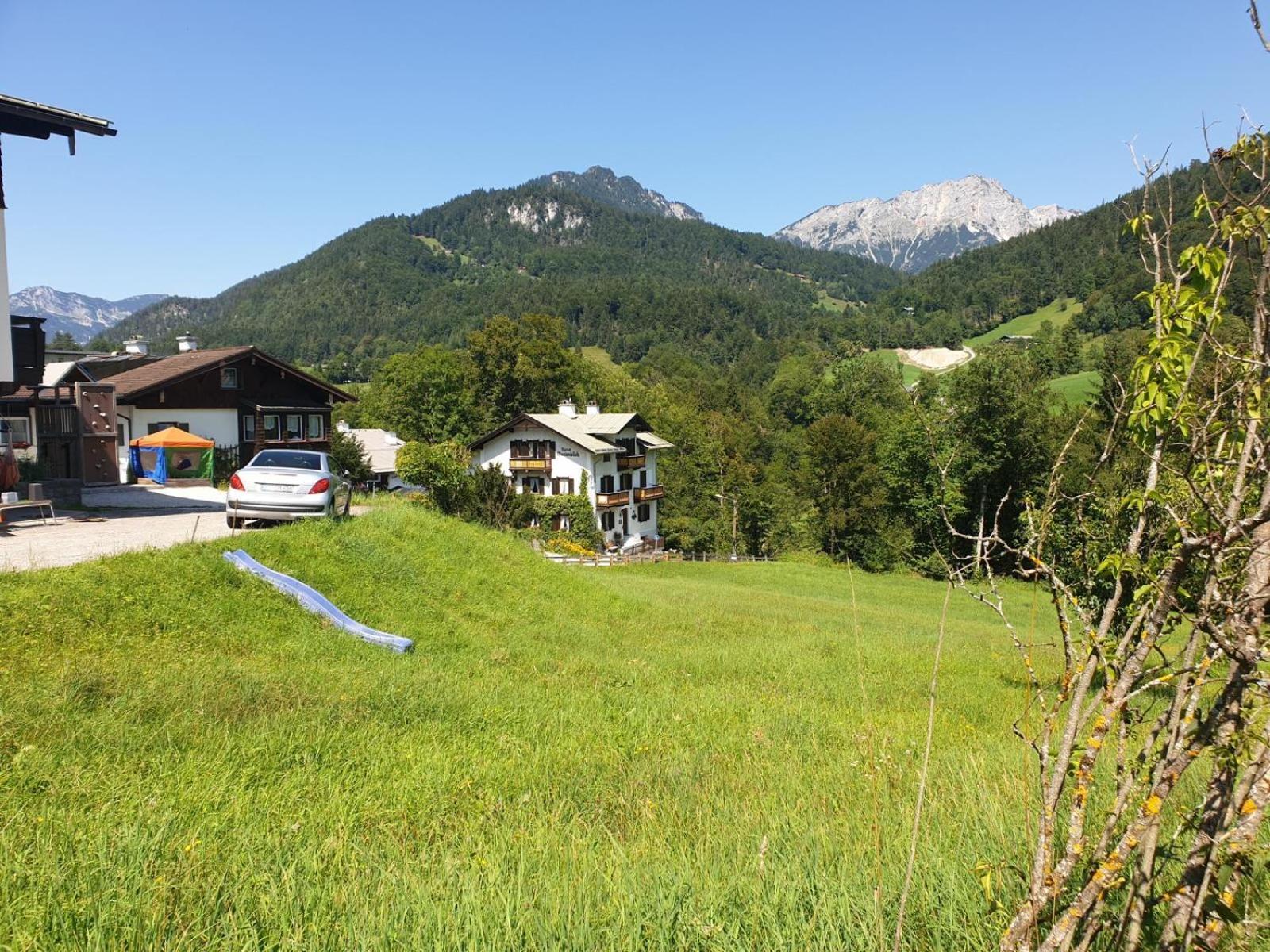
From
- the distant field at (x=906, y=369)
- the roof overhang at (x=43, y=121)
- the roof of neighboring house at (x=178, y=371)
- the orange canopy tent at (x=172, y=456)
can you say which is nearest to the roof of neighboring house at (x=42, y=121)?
the roof overhang at (x=43, y=121)

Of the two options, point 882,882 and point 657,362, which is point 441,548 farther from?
point 657,362

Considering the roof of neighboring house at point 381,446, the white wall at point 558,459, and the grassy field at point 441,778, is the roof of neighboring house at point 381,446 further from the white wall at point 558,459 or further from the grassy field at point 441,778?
the grassy field at point 441,778

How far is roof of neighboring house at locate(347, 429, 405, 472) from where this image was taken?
59.0 meters

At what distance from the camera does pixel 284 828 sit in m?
4.55

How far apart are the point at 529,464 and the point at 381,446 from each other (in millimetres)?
15574

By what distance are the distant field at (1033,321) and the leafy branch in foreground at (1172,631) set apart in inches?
5974

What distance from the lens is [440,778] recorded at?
5828 millimetres

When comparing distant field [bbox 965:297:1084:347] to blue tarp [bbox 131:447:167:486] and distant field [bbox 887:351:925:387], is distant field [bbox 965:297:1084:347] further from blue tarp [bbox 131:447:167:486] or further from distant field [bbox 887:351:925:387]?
blue tarp [bbox 131:447:167:486]

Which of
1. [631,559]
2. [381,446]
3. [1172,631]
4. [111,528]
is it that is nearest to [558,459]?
[631,559]

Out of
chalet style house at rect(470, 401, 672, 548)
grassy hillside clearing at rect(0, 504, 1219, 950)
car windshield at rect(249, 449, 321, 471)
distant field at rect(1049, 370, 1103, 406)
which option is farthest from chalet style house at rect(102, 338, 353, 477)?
distant field at rect(1049, 370, 1103, 406)

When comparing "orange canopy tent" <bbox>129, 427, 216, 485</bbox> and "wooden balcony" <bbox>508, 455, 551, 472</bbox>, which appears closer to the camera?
"orange canopy tent" <bbox>129, 427, 216, 485</bbox>

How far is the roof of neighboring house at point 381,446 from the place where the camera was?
59.0 metres

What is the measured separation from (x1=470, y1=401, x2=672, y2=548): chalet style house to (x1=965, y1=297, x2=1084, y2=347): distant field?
106 meters

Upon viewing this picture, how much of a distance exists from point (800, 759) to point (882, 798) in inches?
60.8
